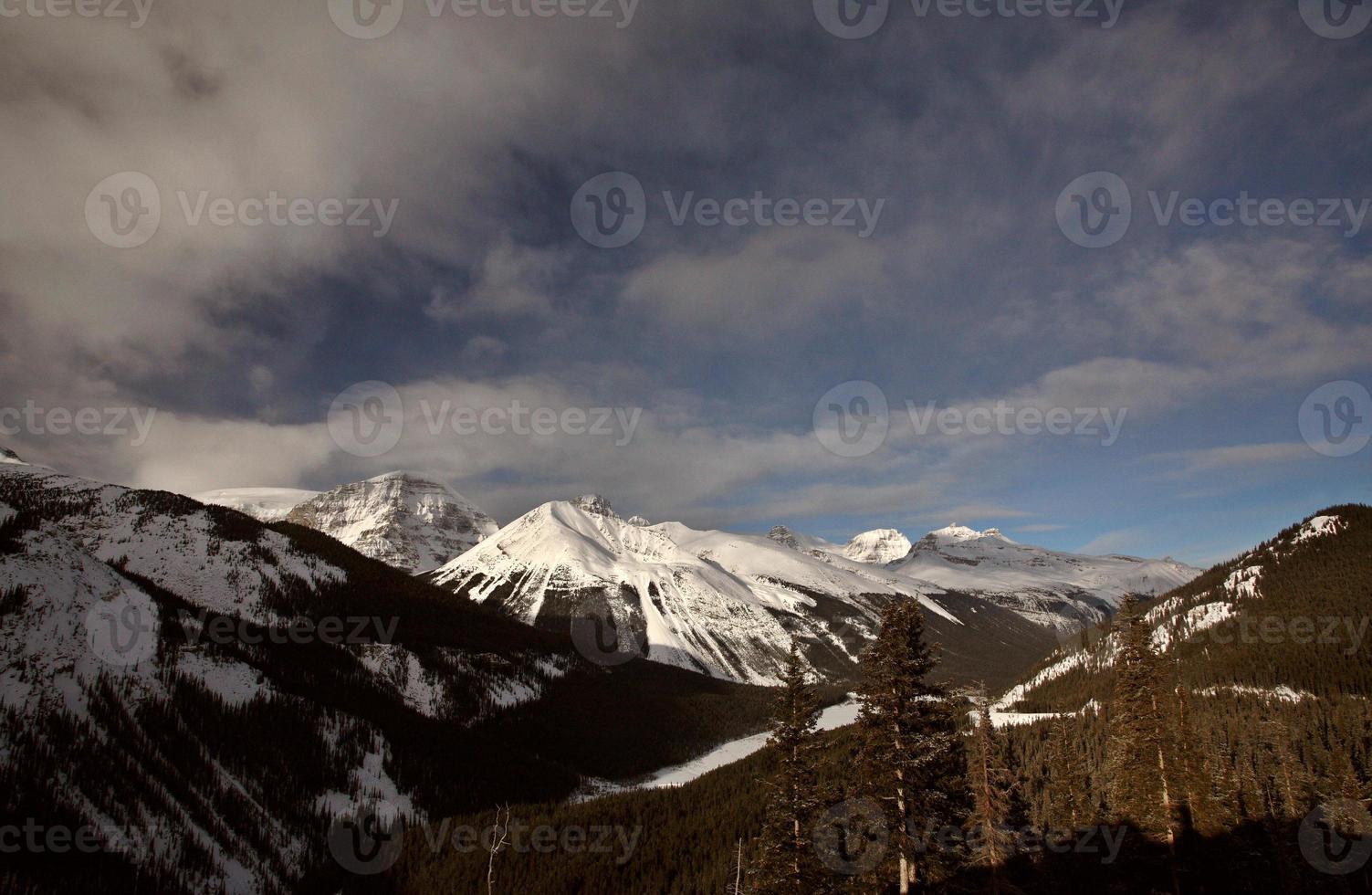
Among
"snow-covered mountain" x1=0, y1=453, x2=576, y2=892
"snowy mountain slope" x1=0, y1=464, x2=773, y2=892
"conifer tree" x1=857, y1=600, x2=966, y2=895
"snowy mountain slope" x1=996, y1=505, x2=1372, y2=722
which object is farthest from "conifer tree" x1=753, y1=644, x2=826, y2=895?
"snowy mountain slope" x1=996, y1=505, x2=1372, y2=722

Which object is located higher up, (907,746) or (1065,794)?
(907,746)

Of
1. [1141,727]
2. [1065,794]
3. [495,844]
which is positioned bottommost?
[495,844]

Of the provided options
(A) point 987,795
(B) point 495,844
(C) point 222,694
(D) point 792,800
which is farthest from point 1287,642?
(C) point 222,694

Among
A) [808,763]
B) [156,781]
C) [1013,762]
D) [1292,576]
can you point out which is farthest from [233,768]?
[1292,576]

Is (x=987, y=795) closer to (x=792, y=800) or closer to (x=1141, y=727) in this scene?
(x=792, y=800)

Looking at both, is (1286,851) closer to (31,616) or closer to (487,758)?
(487,758)

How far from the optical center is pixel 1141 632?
35.4 meters

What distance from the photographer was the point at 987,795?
2923 centimetres

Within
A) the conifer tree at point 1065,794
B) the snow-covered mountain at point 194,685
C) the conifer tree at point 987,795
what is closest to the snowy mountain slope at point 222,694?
→ the snow-covered mountain at point 194,685

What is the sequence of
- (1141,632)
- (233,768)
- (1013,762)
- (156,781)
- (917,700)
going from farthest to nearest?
(1013,762) < (233,768) < (156,781) < (1141,632) < (917,700)

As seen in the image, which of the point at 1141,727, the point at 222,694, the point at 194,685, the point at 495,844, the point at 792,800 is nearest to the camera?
the point at 792,800

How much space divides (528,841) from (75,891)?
52.4 m

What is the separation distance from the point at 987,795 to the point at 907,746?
9577 mm

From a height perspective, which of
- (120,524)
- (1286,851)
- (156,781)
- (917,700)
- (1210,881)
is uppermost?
(120,524)
